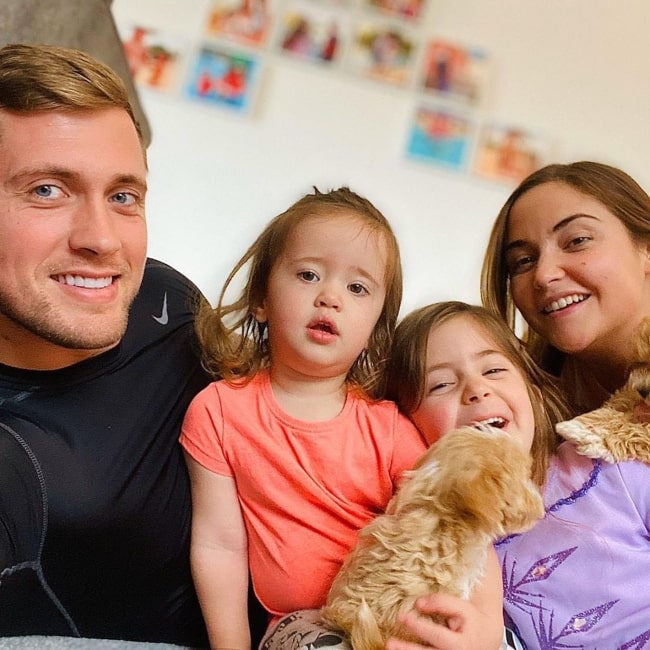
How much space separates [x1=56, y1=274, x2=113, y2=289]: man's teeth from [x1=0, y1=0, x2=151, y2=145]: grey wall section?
697 mm

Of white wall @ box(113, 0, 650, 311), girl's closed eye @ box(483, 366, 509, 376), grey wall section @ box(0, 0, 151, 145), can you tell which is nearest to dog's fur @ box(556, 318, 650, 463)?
girl's closed eye @ box(483, 366, 509, 376)

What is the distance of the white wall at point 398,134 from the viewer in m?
2.59

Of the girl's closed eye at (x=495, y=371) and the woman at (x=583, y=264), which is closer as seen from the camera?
the girl's closed eye at (x=495, y=371)

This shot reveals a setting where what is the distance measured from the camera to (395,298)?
1.26 meters

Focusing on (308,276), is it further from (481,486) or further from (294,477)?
(481,486)

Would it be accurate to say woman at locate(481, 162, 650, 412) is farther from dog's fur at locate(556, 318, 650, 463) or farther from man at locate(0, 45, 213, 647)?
man at locate(0, 45, 213, 647)

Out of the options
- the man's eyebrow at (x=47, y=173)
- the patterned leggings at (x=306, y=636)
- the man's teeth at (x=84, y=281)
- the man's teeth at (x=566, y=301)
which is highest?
the man's eyebrow at (x=47, y=173)

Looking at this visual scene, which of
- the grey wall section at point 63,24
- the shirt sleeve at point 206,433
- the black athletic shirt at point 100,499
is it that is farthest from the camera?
the grey wall section at point 63,24

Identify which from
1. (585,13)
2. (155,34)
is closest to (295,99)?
(155,34)

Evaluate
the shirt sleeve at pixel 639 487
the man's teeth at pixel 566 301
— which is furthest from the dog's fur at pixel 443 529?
the man's teeth at pixel 566 301

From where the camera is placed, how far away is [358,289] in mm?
1161

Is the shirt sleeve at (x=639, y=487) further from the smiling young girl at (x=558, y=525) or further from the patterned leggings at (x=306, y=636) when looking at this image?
the patterned leggings at (x=306, y=636)

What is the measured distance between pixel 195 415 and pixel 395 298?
40 cm

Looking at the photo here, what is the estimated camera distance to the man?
1010 mm
